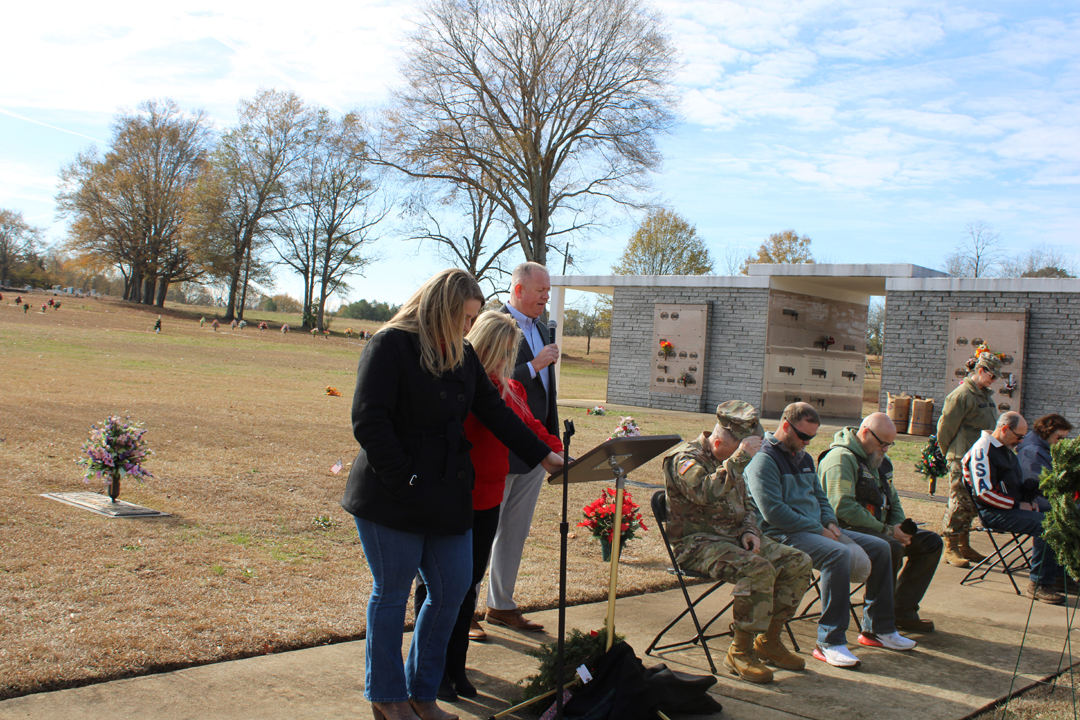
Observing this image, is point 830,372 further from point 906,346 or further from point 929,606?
point 929,606

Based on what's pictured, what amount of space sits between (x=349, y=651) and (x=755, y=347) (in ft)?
58.3

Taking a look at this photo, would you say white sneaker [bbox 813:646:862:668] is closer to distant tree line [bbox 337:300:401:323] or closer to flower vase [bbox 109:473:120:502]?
flower vase [bbox 109:473:120:502]

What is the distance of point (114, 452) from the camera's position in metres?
6.41

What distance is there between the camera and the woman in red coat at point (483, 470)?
141 inches

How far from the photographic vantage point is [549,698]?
11.1ft

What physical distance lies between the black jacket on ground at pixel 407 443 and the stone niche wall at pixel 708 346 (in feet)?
59.4

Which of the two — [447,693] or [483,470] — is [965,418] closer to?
[483,470]

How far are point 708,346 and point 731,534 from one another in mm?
17232

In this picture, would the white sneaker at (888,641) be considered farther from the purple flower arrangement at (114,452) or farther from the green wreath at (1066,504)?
the purple flower arrangement at (114,452)

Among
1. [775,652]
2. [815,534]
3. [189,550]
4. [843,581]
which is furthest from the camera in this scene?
[189,550]

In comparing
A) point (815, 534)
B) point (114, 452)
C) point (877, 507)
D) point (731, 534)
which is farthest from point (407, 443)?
A: point (114, 452)

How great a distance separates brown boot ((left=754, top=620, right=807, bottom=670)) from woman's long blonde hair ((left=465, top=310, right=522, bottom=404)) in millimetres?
1969

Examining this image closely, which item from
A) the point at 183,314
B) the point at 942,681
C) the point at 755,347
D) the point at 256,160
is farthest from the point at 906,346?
the point at 183,314

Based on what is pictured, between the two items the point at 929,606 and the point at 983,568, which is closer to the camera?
the point at 929,606
